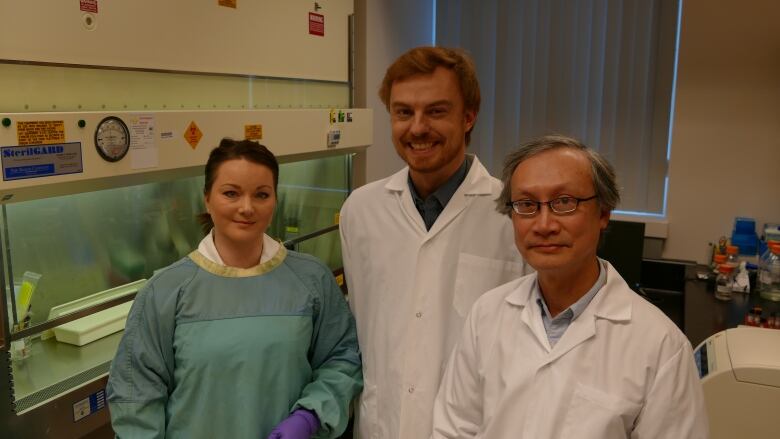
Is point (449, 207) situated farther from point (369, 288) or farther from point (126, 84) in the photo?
point (126, 84)

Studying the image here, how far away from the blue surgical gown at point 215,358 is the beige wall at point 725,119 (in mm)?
2441

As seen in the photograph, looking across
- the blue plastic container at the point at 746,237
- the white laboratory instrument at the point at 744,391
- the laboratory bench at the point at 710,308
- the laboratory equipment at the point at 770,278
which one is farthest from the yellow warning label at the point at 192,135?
the blue plastic container at the point at 746,237

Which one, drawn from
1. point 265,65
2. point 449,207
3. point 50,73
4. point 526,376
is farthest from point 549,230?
point 265,65

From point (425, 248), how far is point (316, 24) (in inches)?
49.1

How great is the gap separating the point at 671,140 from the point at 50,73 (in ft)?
9.06

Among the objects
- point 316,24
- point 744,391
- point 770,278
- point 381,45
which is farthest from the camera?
point 381,45

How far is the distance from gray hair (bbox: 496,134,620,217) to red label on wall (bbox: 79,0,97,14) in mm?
1015

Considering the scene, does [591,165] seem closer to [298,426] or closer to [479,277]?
[479,277]

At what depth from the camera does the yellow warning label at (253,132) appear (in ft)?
6.04

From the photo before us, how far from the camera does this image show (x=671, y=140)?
3035 mm

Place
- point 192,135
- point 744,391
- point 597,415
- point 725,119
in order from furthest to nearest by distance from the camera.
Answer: point 725,119
point 192,135
point 744,391
point 597,415

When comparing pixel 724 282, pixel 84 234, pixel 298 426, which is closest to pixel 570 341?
pixel 298 426

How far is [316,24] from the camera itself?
7.34 ft

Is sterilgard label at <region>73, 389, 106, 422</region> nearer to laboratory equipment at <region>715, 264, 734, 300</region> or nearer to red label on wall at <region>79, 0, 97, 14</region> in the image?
red label on wall at <region>79, 0, 97, 14</region>
